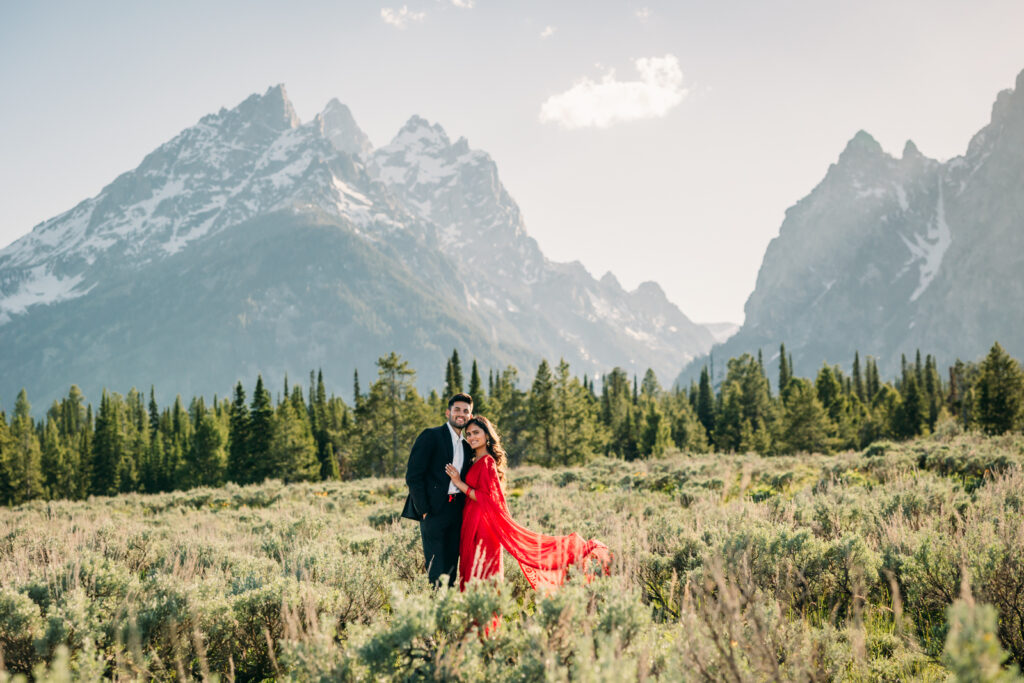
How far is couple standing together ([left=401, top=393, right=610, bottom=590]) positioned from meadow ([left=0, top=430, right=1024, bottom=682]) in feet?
1.46

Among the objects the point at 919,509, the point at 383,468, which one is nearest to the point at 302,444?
the point at 383,468

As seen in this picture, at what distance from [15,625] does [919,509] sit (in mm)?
10910

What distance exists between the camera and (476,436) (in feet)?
20.0

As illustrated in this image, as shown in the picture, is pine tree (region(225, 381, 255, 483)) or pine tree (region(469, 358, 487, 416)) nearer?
pine tree (region(225, 381, 255, 483))

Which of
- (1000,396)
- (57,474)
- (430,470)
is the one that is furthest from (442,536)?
(57,474)

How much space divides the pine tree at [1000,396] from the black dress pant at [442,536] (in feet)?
106

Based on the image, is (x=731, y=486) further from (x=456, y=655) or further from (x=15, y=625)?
(x=15, y=625)

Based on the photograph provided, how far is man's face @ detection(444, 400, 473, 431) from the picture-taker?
6.29 m

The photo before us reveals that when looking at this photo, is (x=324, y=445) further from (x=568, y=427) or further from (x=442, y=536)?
(x=442, y=536)

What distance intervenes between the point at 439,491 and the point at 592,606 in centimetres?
241

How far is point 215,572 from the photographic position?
7496 mm

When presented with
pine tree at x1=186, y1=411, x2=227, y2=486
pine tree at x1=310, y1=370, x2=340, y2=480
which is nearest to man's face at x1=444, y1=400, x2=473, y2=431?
pine tree at x1=310, y1=370, x2=340, y2=480

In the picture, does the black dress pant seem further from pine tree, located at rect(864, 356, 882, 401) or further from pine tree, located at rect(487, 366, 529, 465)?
pine tree, located at rect(864, 356, 882, 401)

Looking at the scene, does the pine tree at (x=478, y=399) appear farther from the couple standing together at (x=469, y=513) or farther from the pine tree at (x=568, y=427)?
the couple standing together at (x=469, y=513)
